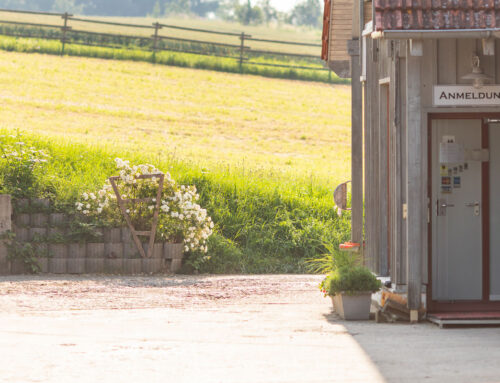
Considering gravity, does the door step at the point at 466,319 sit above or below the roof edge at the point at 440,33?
below

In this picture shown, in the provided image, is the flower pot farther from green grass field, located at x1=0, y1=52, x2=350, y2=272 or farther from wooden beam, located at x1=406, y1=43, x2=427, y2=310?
green grass field, located at x1=0, y1=52, x2=350, y2=272

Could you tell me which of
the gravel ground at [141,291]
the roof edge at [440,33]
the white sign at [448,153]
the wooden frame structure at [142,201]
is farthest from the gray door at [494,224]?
the wooden frame structure at [142,201]

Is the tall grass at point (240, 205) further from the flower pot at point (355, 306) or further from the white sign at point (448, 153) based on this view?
the white sign at point (448, 153)

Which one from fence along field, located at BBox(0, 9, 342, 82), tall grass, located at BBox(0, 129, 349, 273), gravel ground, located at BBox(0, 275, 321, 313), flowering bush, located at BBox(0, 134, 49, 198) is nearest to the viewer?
gravel ground, located at BBox(0, 275, 321, 313)

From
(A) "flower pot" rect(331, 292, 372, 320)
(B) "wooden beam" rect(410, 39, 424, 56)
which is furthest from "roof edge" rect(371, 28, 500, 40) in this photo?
(A) "flower pot" rect(331, 292, 372, 320)

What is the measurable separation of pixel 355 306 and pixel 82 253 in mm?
6846

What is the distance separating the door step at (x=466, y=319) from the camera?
10.6 metres

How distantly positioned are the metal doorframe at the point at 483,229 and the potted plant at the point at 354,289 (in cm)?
72

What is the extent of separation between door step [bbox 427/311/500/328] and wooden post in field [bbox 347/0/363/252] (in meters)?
3.58

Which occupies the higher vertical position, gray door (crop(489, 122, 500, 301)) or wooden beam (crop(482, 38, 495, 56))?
wooden beam (crop(482, 38, 495, 56))

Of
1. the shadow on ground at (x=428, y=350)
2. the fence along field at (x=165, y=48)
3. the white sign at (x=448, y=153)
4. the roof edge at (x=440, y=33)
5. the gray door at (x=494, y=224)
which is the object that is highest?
the fence along field at (x=165, y=48)

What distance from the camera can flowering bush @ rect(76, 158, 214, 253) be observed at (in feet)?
55.6

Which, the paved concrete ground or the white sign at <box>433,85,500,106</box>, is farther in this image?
the white sign at <box>433,85,500,106</box>

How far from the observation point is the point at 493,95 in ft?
36.9
